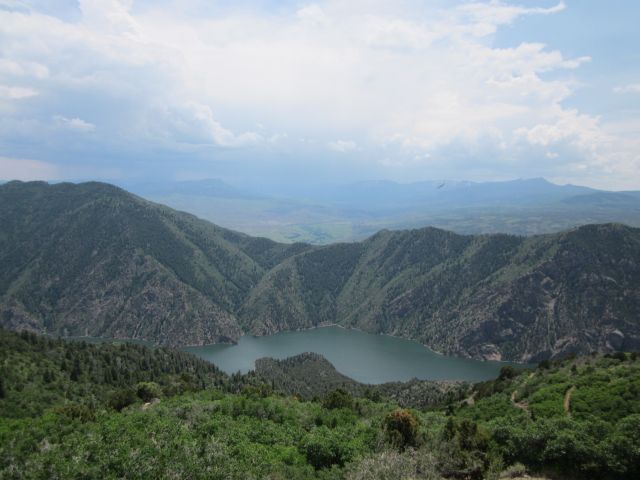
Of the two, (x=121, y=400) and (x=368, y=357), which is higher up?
(x=121, y=400)

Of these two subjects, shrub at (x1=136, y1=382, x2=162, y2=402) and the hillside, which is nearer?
shrub at (x1=136, y1=382, x2=162, y2=402)

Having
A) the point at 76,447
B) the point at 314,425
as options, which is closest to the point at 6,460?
the point at 76,447

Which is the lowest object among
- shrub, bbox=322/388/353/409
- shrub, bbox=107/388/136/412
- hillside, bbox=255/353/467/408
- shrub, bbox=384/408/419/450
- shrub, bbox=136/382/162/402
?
→ hillside, bbox=255/353/467/408

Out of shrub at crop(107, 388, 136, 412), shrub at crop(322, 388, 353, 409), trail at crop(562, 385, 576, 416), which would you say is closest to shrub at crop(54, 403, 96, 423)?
shrub at crop(107, 388, 136, 412)

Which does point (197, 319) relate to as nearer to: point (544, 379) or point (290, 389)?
point (290, 389)

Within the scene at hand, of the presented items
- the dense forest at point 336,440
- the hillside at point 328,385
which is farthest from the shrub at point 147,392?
the hillside at point 328,385

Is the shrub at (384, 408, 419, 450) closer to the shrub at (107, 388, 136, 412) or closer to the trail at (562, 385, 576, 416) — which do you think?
the trail at (562, 385, 576, 416)

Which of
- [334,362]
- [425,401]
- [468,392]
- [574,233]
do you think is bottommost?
[334,362]

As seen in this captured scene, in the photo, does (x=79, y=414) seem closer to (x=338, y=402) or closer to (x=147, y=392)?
(x=147, y=392)

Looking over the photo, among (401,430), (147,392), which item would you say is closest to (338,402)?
(401,430)
